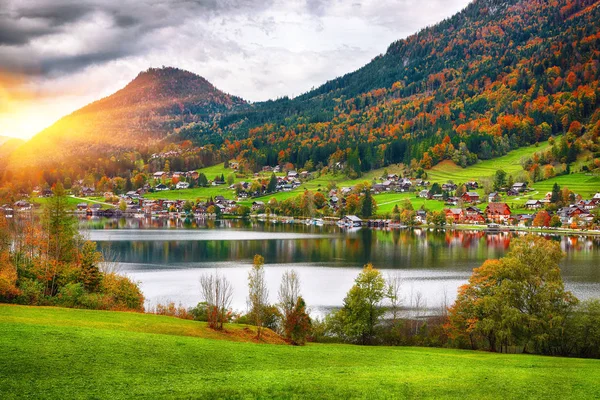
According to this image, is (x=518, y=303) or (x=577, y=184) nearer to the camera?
(x=518, y=303)

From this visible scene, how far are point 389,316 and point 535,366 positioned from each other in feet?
66.4

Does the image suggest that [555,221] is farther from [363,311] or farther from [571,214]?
[363,311]

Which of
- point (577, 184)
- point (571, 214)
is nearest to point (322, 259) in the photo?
point (571, 214)

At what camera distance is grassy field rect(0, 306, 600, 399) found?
54.7 ft

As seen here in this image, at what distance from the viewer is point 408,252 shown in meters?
85.9

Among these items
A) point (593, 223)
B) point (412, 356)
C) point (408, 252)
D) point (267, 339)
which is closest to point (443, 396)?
point (412, 356)

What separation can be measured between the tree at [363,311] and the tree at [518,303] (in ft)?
17.5

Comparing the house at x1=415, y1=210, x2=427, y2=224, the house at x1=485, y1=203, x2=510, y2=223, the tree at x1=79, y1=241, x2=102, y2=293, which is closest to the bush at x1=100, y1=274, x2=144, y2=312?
the tree at x1=79, y1=241, x2=102, y2=293

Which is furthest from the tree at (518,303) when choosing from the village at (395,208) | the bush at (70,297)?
the village at (395,208)

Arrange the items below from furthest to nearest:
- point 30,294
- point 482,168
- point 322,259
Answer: point 482,168
point 322,259
point 30,294

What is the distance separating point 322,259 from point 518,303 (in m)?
45.3

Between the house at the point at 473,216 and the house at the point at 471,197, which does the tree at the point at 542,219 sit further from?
the house at the point at 471,197

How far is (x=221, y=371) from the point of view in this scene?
19547 millimetres

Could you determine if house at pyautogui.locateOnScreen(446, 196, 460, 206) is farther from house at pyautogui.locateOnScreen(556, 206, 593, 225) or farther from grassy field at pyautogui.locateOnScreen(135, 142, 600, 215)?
house at pyautogui.locateOnScreen(556, 206, 593, 225)
